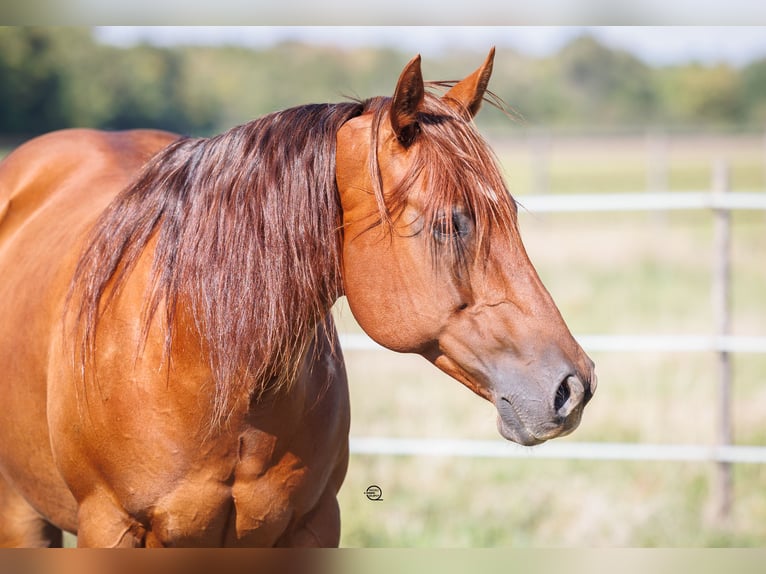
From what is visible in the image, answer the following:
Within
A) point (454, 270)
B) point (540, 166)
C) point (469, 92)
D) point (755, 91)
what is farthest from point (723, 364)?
point (755, 91)

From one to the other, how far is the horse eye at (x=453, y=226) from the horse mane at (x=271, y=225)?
0.01m

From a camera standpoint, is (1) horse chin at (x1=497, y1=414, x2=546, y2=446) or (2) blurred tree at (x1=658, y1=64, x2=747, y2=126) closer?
(1) horse chin at (x1=497, y1=414, x2=546, y2=446)

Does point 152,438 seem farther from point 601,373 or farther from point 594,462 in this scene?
point 601,373

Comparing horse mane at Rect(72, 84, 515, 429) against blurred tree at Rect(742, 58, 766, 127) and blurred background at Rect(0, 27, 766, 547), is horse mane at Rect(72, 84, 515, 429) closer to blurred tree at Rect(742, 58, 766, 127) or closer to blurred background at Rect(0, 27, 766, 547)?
blurred background at Rect(0, 27, 766, 547)

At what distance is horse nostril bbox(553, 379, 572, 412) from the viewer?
1.57 m

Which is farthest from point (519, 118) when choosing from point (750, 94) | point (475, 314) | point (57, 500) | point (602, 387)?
point (750, 94)

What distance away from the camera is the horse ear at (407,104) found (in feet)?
5.20

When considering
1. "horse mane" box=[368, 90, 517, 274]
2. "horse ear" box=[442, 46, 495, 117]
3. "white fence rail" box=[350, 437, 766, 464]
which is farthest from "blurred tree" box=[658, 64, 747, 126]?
"horse mane" box=[368, 90, 517, 274]

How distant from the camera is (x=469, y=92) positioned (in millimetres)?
1809

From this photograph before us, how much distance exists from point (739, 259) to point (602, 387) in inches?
213

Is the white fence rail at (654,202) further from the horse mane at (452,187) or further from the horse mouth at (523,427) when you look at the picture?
the horse mouth at (523,427)

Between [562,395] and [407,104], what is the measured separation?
26.6 inches

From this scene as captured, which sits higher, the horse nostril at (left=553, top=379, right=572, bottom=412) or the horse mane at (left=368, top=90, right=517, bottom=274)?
the horse mane at (left=368, top=90, right=517, bottom=274)

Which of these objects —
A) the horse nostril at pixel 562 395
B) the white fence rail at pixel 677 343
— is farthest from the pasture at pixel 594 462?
the white fence rail at pixel 677 343
